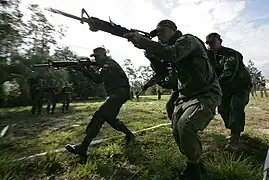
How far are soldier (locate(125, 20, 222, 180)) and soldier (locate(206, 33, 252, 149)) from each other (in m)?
1.86

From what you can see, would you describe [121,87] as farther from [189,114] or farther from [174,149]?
[189,114]

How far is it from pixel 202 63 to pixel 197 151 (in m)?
1.00

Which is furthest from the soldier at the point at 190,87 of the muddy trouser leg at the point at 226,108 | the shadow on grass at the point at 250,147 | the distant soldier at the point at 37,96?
the distant soldier at the point at 37,96

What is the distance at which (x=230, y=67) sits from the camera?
5336mm

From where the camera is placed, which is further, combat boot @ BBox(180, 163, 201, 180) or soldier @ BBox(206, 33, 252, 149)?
soldier @ BBox(206, 33, 252, 149)

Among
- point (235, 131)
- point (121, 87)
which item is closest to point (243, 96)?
point (235, 131)

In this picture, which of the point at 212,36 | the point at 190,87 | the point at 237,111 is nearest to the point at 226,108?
the point at 237,111

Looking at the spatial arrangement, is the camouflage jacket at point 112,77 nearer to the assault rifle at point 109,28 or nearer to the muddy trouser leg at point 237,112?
the assault rifle at point 109,28

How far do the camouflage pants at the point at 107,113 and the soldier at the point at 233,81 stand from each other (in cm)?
180

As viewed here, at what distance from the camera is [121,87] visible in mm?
5594

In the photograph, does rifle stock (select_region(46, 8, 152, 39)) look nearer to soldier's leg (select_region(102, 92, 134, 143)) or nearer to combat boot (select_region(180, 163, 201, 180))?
soldier's leg (select_region(102, 92, 134, 143))

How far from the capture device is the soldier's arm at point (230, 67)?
5332 millimetres

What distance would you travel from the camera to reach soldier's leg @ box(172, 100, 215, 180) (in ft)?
10.9

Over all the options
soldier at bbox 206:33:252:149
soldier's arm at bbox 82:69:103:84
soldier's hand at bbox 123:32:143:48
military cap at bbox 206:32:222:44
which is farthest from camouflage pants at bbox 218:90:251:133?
soldier's hand at bbox 123:32:143:48
